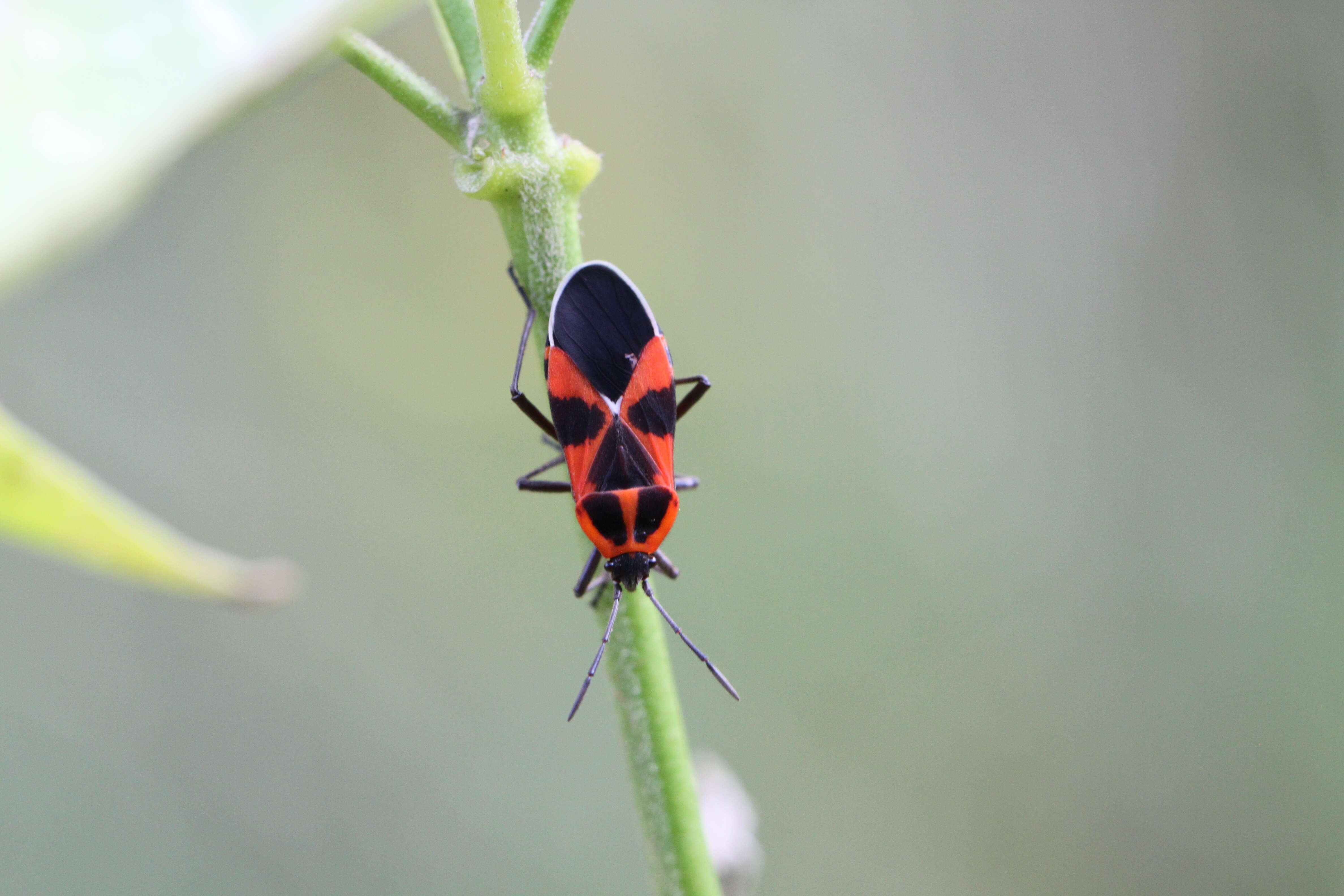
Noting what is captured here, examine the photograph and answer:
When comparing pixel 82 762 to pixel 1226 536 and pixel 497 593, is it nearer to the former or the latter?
pixel 497 593

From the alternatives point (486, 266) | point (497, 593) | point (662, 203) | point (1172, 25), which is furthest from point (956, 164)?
point (497, 593)

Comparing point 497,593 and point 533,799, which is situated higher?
point 497,593

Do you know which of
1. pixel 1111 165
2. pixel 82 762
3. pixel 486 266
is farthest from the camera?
pixel 1111 165

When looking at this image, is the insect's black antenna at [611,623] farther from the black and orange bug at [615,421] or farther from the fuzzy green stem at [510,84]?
the fuzzy green stem at [510,84]

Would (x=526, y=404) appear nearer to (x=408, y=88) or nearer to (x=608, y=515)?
(x=608, y=515)

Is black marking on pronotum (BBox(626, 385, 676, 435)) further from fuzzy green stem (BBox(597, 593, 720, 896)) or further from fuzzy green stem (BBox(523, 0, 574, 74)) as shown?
fuzzy green stem (BBox(523, 0, 574, 74))

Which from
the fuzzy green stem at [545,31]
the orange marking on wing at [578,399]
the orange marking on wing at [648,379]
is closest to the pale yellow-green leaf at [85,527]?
the fuzzy green stem at [545,31]

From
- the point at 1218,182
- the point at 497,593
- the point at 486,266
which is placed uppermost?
the point at 1218,182
